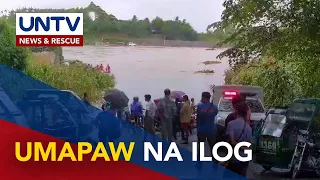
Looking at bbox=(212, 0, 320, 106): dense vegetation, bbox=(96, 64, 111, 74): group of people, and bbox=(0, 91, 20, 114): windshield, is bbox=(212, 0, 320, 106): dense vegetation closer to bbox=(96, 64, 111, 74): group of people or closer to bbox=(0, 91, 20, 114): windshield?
bbox=(96, 64, 111, 74): group of people

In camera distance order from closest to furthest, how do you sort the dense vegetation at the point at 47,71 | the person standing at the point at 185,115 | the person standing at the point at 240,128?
the person standing at the point at 240,128 → the person standing at the point at 185,115 → the dense vegetation at the point at 47,71

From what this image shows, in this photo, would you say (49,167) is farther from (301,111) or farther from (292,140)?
(301,111)

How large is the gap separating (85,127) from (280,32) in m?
4.92

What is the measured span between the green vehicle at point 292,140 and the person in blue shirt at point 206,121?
0.86 metres

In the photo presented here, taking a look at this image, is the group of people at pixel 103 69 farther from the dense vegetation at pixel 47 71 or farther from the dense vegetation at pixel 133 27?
the dense vegetation at pixel 133 27

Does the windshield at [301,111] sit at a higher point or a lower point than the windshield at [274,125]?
higher

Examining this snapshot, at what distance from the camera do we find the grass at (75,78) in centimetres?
1673

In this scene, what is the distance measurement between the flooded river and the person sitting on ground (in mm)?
2075

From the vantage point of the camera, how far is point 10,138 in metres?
7.68

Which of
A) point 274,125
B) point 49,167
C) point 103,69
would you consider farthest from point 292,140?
point 103,69

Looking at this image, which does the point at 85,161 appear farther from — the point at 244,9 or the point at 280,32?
the point at 280,32

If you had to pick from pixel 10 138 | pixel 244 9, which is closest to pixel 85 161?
pixel 10 138

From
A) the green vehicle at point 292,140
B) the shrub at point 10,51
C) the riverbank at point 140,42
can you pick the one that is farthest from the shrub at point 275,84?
the green vehicle at point 292,140

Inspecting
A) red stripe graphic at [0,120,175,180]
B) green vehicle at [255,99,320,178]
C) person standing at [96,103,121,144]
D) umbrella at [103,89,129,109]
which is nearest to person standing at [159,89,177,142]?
umbrella at [103,89,129,109]
